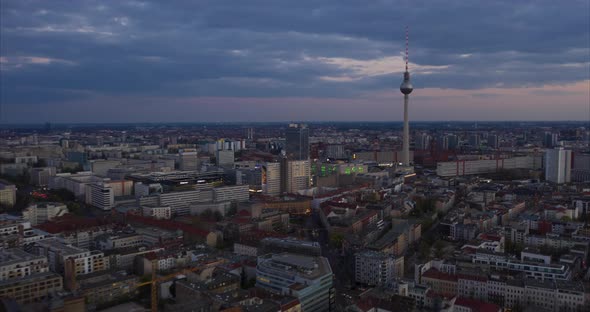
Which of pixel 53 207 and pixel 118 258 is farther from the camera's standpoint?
pixel 53 207

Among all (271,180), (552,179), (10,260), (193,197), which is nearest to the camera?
(10,260)

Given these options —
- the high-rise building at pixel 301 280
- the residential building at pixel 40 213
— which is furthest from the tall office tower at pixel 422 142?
the high-rise building at pixel 301 280

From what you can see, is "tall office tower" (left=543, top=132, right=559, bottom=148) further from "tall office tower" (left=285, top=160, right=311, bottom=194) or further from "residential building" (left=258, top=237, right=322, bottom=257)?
"residential building" (left=258, top=237, right=322, bottom=257)

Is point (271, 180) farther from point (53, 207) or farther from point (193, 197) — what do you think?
point (53, 207)

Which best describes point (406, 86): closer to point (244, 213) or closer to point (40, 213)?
point (244, 213)

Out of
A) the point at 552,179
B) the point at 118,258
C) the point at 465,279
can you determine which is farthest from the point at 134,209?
the point at 552,179

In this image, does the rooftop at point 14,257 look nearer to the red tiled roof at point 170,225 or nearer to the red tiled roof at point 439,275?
the red tiled roof at point 170,225

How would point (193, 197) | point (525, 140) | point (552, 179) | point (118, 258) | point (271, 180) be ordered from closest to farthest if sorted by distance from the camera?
point (118, 258) < point (193, 197) < point (271, 180) < point (552, 179) < point (525, 140)
